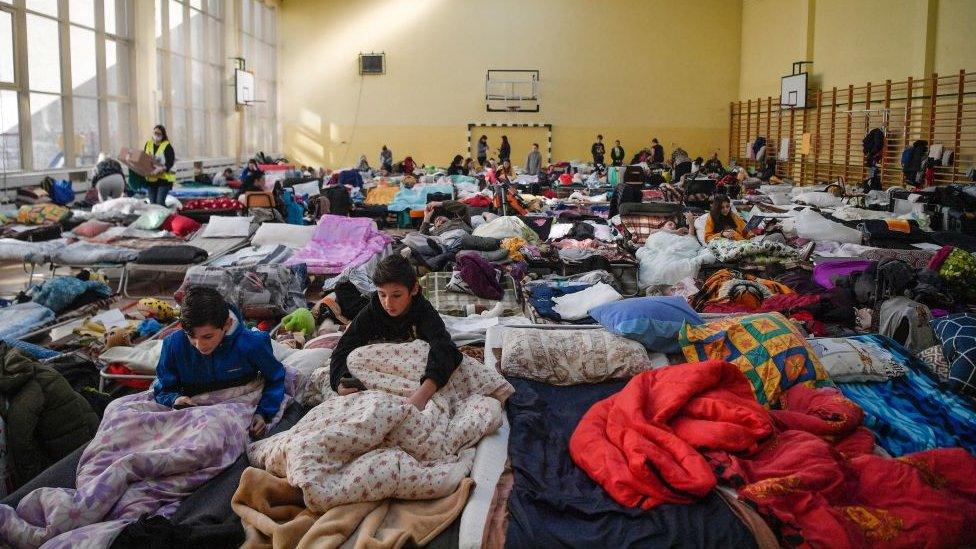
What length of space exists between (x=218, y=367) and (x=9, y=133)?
785 cm

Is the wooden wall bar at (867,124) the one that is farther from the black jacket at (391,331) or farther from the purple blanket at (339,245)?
the black jacket at (391,331)

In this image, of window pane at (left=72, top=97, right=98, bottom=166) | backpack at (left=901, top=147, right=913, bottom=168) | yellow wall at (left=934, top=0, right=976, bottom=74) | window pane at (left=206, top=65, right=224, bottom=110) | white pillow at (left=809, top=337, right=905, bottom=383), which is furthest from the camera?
window pane at (left=206, top=65, right=224, bottom=110)

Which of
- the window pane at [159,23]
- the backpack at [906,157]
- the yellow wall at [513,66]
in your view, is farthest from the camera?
the yellow wall at [513,66]

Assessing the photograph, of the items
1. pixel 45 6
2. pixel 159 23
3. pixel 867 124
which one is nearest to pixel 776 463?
pixel 45 6

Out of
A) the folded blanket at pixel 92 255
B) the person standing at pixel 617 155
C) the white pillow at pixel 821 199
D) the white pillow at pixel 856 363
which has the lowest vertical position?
the white pillow at pixel 856 363

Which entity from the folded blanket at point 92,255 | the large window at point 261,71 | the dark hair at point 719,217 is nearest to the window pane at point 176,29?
the large window at point 261,71

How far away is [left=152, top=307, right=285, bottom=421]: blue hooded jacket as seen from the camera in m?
2.86

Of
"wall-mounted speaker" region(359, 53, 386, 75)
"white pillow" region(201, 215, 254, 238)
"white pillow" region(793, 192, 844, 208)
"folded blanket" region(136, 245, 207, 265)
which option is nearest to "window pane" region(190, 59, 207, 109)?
"wall-mounted speaker" region(359, 53, 386, 75)

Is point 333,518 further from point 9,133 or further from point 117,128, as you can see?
point 117,128

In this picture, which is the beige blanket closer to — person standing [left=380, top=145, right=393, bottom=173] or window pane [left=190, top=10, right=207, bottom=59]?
person standing [left=380, top=145, right=393, bottom=173]

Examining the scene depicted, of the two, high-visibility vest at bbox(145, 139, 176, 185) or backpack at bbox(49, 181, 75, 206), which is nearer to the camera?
backpack at bbox(49, 181, 75, 206)

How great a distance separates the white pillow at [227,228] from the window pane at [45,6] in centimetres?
455

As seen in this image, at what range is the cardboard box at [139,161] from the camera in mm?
8852

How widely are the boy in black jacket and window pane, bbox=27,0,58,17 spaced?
8532mm
